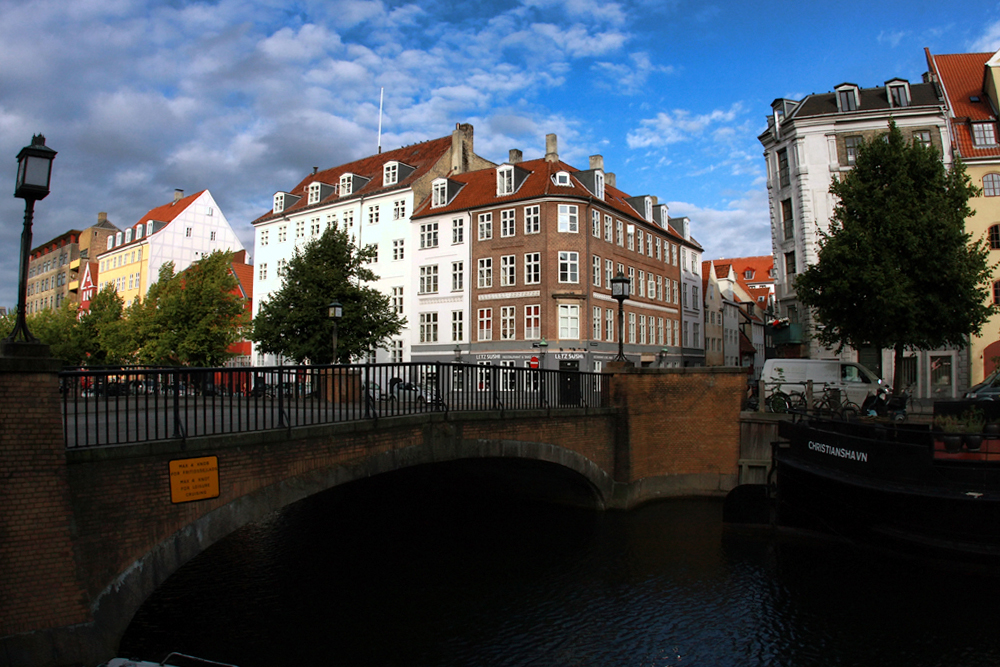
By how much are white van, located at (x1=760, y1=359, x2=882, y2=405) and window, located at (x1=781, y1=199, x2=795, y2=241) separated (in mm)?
13877

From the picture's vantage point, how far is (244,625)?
10.9m

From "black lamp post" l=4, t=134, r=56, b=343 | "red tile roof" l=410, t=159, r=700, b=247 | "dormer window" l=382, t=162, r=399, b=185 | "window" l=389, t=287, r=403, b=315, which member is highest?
"dormer window" l=382, t=162, r=399, b=185

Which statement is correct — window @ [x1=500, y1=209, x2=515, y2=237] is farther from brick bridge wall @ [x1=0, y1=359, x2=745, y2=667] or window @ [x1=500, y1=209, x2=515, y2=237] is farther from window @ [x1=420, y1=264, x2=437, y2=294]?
brick bridge wall @ [x1=0, y1=359, x2=745, y2=667]

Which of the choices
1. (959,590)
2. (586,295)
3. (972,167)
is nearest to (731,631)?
(959,590)

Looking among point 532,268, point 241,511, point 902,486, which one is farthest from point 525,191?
point 241,511

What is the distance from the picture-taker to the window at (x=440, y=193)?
141 feet

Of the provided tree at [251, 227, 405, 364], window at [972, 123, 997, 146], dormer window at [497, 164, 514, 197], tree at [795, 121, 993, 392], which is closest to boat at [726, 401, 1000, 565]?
tree at [795, 121, 993, 392]

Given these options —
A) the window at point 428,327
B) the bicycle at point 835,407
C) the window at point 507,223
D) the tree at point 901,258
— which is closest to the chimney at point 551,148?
the window at point 507,223

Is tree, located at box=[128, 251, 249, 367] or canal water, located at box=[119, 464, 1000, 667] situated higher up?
tree, located at box=[128, 251, 249, 367]

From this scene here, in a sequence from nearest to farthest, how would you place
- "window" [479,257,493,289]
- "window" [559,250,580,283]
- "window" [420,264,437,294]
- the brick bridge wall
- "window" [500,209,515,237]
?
the brick bridge wall
"window" [559,250,580,283]
"window" [500,209,515,237]
"window" [479,257,493,289]
"window" [420,264,437,294]

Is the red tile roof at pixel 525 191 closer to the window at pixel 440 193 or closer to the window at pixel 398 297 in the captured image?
the window at pixel 440 193

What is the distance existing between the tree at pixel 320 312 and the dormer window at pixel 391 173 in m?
16.2

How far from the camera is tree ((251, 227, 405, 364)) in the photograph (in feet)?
93.8

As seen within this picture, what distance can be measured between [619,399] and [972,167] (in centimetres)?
2643
